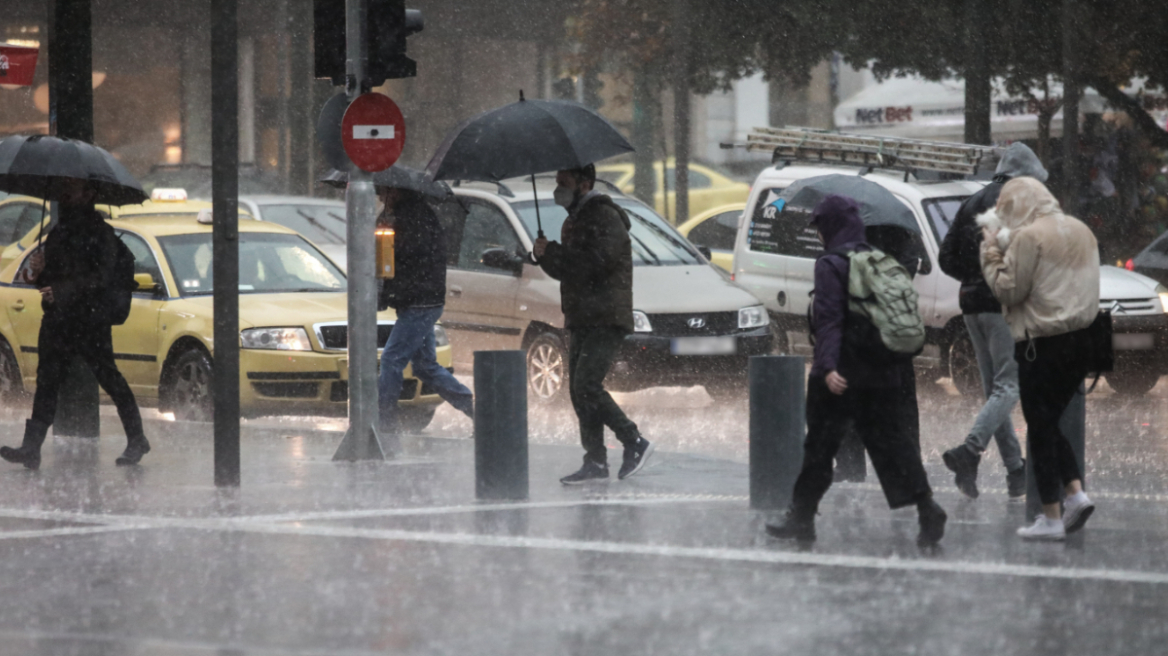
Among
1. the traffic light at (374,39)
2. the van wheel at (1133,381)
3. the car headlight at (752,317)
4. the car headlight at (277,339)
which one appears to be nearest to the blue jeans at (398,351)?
the car headlight at (277,339)

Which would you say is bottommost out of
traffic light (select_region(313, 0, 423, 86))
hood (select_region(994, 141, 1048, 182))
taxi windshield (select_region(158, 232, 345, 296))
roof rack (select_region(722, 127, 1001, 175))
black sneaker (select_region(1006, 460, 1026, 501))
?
black sneaker (select_region(1006, 460, 1026, 501))

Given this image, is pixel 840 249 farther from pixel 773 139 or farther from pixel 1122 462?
pixel 773 139

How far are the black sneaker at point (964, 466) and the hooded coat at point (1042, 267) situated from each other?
4.57 feet

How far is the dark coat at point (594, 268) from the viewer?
888cm

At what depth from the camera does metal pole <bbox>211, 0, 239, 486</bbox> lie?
8695 mm

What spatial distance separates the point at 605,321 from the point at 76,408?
379 cm

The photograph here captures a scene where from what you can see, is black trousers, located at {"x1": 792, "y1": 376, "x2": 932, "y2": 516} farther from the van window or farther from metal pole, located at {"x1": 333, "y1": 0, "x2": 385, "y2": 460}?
the van window

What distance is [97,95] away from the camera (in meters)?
37.5

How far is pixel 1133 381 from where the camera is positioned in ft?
46.6

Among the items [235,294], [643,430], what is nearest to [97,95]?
[643,430]

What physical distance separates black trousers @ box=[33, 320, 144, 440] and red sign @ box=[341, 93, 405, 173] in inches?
66.5

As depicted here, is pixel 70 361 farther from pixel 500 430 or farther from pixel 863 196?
pixel 863 196

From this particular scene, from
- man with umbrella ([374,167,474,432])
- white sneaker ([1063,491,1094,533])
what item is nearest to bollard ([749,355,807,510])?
white sneaker ([1063,491,1094,533])

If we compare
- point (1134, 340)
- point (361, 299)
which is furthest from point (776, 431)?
point (1134, 340)
